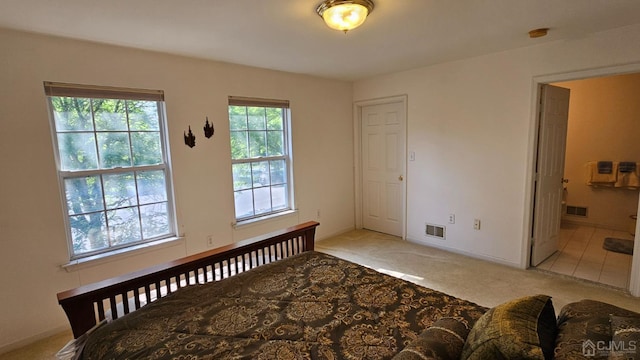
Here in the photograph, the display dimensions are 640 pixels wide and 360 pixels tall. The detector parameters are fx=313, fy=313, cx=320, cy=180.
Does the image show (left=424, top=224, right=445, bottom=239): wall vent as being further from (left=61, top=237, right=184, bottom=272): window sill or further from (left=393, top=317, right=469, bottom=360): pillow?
(left=61, top=237, right=184, bottom=272): window sill

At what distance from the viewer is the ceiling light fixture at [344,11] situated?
1.85m

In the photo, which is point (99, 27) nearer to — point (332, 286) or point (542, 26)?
point (332, 286)

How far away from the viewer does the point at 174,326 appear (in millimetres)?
1442

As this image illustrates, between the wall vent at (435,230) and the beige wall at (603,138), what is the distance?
2609 millimetres

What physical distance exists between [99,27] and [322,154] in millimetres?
2814

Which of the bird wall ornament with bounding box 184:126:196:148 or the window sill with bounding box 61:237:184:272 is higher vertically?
the bird wall ornament with bounding box 184:126:196:148

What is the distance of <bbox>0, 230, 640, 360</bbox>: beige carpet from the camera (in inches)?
102

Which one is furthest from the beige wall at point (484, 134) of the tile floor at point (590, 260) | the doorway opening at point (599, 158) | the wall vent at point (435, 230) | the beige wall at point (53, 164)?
the beige wall at point (53, 164)

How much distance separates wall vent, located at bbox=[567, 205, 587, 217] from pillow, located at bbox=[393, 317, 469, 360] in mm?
4927

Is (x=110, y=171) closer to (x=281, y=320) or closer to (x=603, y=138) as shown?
(x=281, y=320)

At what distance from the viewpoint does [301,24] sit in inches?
88.8

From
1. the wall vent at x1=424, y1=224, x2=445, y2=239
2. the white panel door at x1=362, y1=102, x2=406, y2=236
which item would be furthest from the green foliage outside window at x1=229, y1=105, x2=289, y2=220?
the wall vent at x1=424, y1=224, x2=445, y2=239

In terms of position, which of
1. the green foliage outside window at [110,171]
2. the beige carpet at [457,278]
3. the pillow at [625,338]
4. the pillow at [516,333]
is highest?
the green foliage outside window at [110,171]

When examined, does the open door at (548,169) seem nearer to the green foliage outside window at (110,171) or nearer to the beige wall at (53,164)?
the beige wall at (53,164)
